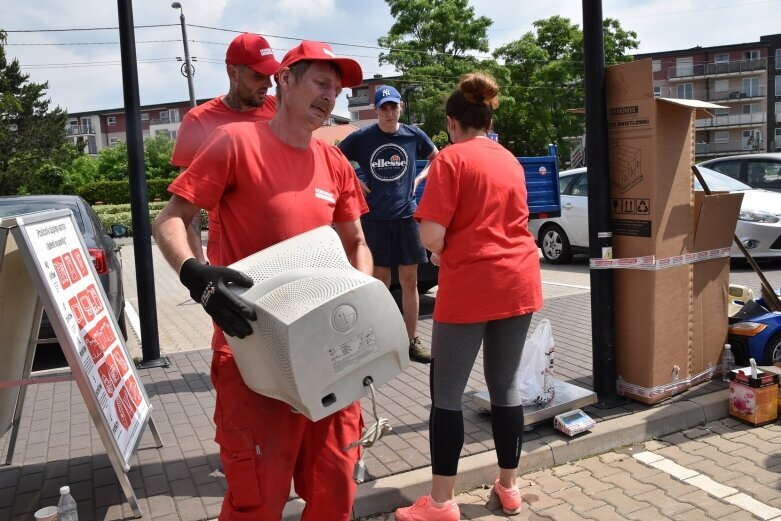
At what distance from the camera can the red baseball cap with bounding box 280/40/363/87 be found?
223 centimetres

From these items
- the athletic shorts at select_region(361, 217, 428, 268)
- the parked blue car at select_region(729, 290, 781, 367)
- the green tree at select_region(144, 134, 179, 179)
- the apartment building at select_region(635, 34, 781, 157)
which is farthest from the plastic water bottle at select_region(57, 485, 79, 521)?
the apartment building at select_region(635, 34, 781, 157)

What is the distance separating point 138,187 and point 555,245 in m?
8.22

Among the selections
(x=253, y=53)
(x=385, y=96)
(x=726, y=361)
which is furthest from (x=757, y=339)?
(x=253, y=53)

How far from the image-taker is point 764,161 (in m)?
11.4

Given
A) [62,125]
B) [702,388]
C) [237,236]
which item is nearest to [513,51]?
[702,388]

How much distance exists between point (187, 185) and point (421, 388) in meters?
3.17

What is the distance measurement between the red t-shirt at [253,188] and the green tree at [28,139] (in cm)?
4613

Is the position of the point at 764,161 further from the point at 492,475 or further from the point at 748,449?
the point at 492,475

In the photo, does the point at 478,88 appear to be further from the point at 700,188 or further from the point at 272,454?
the point at 700,188

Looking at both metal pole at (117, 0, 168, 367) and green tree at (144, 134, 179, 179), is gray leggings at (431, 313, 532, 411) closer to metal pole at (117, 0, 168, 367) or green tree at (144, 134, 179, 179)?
metal pole at (117, 0, 168, 367)

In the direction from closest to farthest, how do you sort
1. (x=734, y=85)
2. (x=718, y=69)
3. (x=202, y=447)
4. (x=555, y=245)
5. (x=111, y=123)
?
1. (x=202, y=447)
2. (x=555, y=245)
3. (x=718, y=69)
4. (x=734, y=85)
5. (x=111, y=123)

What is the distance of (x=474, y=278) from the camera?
306 cm

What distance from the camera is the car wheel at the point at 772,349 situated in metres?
4.88

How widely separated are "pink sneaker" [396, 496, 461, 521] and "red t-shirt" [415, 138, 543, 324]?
876 mm
